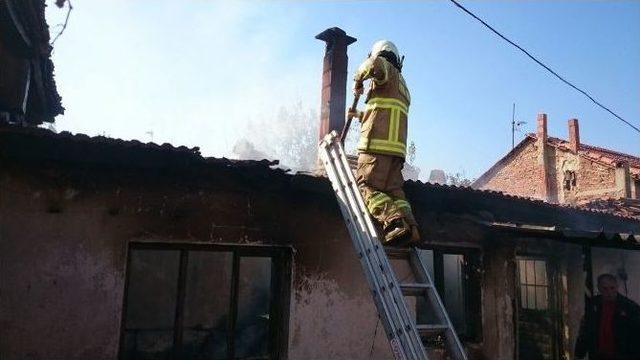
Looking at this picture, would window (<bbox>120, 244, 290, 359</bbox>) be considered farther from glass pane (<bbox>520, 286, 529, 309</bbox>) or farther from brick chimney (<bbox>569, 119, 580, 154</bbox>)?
brick chimney (<bbox>569, 119, 580, 154</bbox>)

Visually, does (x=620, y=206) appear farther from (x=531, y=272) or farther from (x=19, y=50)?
(x=19, y=50)

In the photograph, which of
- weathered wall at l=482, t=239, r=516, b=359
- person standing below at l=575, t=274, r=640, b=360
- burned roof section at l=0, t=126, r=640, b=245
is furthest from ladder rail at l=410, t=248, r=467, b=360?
weathered wall at l=482, t=239, r=516, b=359

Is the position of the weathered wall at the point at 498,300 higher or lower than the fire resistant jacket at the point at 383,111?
lower

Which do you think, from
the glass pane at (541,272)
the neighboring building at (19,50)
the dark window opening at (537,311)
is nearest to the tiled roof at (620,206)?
the glass pane at (541,272)

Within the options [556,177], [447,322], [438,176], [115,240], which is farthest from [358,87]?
[438,176]

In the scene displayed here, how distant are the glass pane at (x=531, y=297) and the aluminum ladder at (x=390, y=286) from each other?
20.7 ft

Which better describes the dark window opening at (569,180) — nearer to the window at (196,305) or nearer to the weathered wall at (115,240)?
the window at (196,305)

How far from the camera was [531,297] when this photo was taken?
8930mm

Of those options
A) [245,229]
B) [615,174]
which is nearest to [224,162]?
[245,229]

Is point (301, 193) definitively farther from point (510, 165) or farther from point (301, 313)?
point (510, 165)

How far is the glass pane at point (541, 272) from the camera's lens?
8883 millimetres

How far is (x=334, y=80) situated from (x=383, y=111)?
3864 mm

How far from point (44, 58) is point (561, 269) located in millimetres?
10250

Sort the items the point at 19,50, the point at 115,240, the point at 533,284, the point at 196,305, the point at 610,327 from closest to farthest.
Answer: the point at 115,240
the point at 610,327
the point at 19,50
the point at 533,284
the point at 196,305
